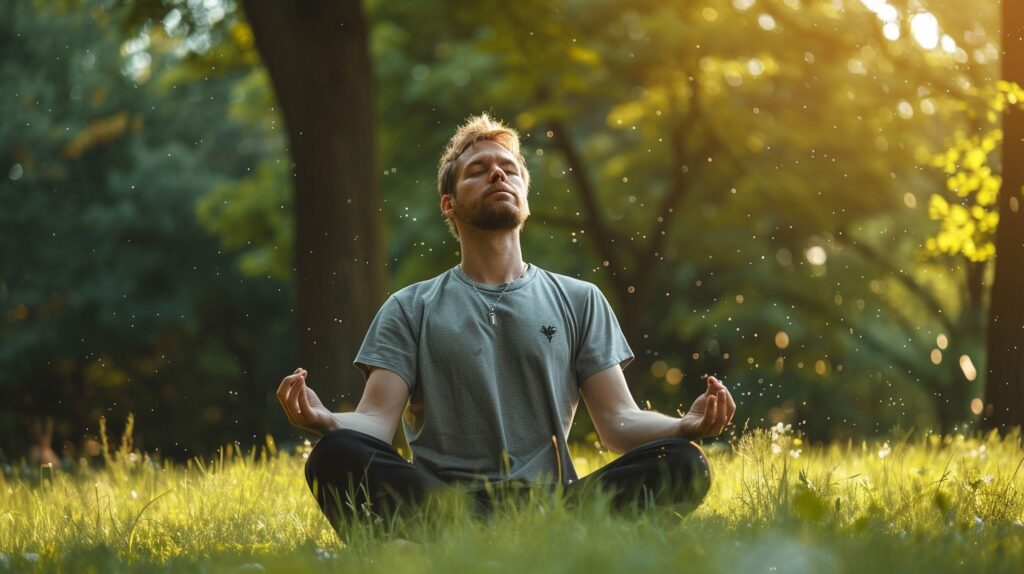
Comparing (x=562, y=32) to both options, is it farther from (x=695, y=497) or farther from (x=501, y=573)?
(x=501, y=573)

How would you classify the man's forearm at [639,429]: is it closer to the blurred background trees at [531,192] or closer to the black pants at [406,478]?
the black pants at [406,478]

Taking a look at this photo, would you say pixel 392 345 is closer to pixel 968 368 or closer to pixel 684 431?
pixel 684 431

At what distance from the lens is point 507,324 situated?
16.0ft

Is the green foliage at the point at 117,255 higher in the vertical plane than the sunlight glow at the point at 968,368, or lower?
higher

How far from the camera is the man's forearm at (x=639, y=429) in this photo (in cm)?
465

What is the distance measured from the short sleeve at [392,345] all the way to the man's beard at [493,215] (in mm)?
470

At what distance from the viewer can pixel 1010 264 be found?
7.56 metres

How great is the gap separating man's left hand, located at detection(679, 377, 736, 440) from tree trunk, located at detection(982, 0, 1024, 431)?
3.88m

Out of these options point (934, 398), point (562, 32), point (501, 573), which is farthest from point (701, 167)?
point (501, 573)

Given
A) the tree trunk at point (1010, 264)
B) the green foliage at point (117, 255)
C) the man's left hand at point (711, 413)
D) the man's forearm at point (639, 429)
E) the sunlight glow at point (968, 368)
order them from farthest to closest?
the green foliage at point (117, 255)
the sunlight glow at point (968, 368)
the tree trunk at point (1010, 264)
the man's forearm at point (639, 429)
the man's left hand at point (711, 413)

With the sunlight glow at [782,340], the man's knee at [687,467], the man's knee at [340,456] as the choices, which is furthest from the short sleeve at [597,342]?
the sunlight glow at [782,340]

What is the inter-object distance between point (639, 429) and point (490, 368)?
633 mm

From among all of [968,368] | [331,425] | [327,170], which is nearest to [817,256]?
[968,368]

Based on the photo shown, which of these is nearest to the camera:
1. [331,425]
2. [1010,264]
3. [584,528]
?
[584,528]
